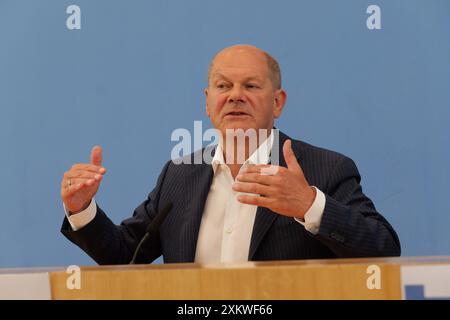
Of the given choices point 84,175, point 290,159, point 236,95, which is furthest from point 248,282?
point 236,95

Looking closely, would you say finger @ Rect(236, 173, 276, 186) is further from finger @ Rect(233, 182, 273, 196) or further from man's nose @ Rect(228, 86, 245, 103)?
man's nose @ Rect(228, 86, 245, 103)

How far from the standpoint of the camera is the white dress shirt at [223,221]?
1774 millimetres

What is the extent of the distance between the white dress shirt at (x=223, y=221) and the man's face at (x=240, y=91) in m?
0.08

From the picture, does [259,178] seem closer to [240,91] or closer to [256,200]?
[256,200]

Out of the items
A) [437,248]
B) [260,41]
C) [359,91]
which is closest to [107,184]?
[260,41]

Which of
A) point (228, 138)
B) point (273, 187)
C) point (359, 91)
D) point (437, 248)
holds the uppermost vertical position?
point (359, 91)

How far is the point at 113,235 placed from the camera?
1.84 meters

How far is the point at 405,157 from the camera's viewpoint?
243 centimetres

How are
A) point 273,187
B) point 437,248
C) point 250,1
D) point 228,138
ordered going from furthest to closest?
1. point 250,1
2. point 437,248
3. point 228,138
4. point 273,187

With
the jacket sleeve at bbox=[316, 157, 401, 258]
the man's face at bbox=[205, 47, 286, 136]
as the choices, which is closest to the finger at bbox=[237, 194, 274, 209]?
the jacket sleeve at bbox=[316, 157, 401, 258]

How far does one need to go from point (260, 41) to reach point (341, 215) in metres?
1.19

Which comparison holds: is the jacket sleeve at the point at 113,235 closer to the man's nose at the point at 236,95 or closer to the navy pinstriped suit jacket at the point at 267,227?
the navy pinstriped suit jacket at the point at 267,227

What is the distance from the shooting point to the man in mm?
1473

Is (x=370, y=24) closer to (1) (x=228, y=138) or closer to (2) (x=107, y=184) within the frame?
(1) (x=228, y=138)
